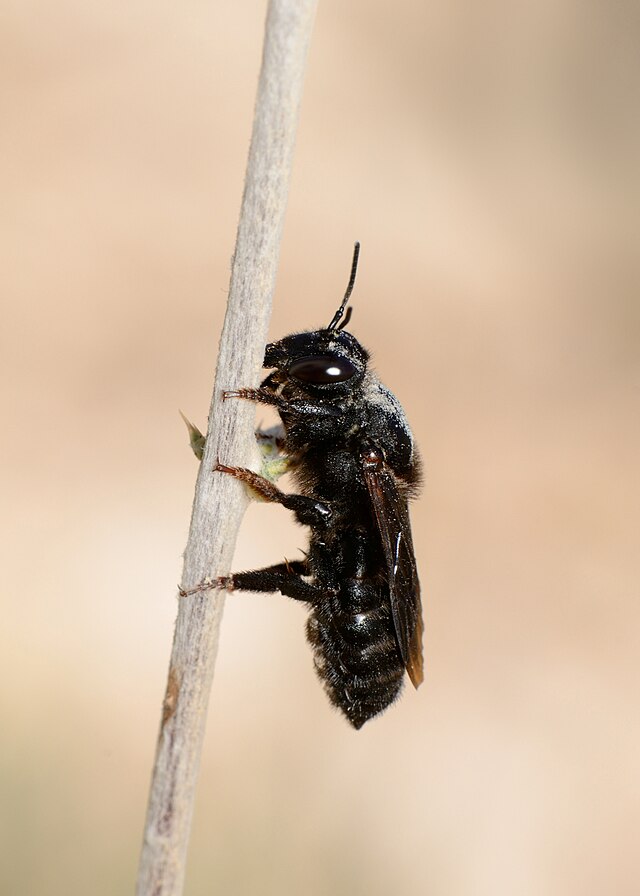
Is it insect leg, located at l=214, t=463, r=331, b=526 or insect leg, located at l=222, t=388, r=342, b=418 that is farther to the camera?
insect leg, located at l=222, t=388, r=342, b=418

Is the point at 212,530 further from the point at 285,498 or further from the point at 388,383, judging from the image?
the point at 388,383

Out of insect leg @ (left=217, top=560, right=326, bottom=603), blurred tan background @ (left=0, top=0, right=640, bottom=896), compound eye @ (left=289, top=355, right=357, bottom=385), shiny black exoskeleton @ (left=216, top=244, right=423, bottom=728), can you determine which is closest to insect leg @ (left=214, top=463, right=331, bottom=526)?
shiny black exoskeleton @ (left=216, top=244, right=423, bottom=728)

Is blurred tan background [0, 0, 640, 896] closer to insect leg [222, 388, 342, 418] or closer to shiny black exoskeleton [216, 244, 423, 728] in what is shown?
shiny black exoskeleton [216, 244, 423, 728]

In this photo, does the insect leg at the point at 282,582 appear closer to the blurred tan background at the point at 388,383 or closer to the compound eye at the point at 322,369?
the compound eye at the point at 322,369

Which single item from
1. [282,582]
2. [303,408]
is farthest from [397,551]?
[303,408]

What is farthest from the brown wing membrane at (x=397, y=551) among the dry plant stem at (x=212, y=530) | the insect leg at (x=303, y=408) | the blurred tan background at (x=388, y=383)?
the blurred tan background at (x=388, y=383)

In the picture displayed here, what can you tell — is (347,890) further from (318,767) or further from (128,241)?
(128,241)

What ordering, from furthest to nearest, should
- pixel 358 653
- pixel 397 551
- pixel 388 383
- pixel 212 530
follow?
pixel 388 383 → pixel 358 653 → pixel 397 551 → pixel 212 530
